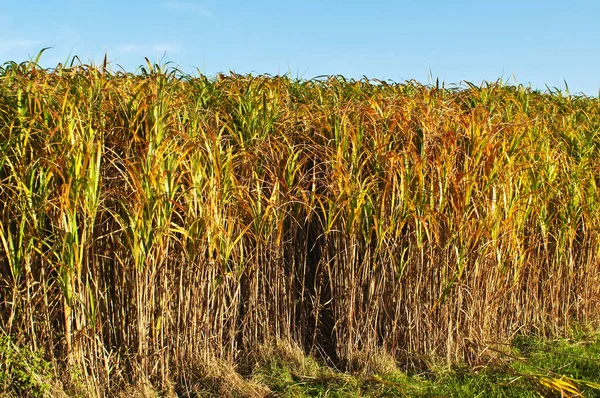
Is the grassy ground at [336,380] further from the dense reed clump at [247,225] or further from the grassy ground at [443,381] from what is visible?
the dense reed clump at [247,225]

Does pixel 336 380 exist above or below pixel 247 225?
below

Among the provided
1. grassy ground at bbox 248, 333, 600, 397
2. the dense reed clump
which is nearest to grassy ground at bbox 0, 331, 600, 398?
grassy ground at bbox 248, 333, 600, 397

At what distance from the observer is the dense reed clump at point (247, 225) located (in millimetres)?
3523

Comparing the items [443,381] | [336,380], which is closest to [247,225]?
[336,380]

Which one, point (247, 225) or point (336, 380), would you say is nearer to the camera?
point (336, 380)

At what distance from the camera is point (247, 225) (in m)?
4.10

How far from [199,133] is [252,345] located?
1.37 m

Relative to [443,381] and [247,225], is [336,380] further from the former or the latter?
[247,225]

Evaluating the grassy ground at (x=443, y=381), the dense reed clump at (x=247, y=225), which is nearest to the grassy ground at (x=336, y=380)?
the grassy ground at (x=443, y=381)

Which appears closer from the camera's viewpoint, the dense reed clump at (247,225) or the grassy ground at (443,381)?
the dense reed clump at (247,225)

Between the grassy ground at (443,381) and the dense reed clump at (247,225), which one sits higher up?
the dense reed clump at (247,225)

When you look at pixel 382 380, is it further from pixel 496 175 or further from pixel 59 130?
pixel 59 130

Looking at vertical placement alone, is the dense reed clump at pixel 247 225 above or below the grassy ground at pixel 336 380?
above

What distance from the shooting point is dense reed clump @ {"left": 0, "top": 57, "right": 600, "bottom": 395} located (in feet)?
11.6
